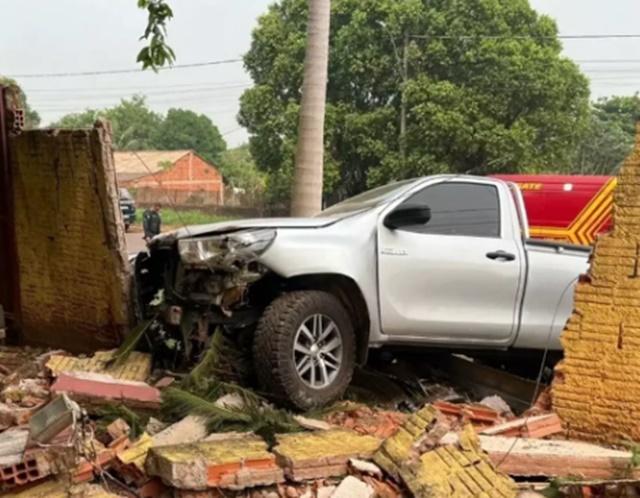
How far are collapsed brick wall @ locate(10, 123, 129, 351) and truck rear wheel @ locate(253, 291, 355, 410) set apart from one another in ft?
5.32

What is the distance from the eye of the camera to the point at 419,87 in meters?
25.4

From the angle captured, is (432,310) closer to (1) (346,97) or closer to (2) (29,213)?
(2) (29,213)

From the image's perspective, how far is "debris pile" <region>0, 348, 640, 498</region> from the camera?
3936 millimetres

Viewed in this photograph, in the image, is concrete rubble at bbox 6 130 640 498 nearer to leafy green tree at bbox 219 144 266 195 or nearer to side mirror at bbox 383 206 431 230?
side mirror at bbox 383 206 431 230

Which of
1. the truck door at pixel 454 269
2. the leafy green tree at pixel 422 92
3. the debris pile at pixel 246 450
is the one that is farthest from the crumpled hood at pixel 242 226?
the leafy green tree at pixel 422 92

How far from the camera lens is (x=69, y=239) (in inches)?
266

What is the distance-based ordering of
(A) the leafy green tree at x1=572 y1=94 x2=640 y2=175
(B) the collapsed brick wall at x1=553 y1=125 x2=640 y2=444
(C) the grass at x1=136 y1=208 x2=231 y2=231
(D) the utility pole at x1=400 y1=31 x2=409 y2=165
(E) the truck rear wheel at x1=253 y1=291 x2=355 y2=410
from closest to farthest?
(B) the collapsed brick wall at x1=553 y1=125 x2=640 y2=444 → (E) the truck rear wheel at x1=253 y1=291 x2=355 y2=410 → (C) the grass at x1=136 y1=208 x2=231 y2=231 → (D) the utility pole at x1=400 y1=31 x2=409 y2=165 → (A) the leafy green tree at x1=572 y1=94 x2=640 y2=175

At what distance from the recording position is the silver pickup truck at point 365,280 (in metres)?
5.36

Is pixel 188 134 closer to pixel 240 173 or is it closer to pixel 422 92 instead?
pixel 240 173

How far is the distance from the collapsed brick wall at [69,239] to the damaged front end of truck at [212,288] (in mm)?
671

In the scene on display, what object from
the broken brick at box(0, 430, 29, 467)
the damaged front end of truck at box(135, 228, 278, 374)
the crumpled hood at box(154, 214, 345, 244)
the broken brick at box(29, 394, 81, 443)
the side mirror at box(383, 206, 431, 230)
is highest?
the side mirror at box(383, 206, 431, 230)

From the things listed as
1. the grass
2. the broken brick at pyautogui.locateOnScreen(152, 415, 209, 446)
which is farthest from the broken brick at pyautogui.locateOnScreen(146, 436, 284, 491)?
the grass

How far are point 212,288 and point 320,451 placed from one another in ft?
5.44

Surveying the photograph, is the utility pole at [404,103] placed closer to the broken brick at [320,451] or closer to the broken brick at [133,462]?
the broken brick at [320,451]
